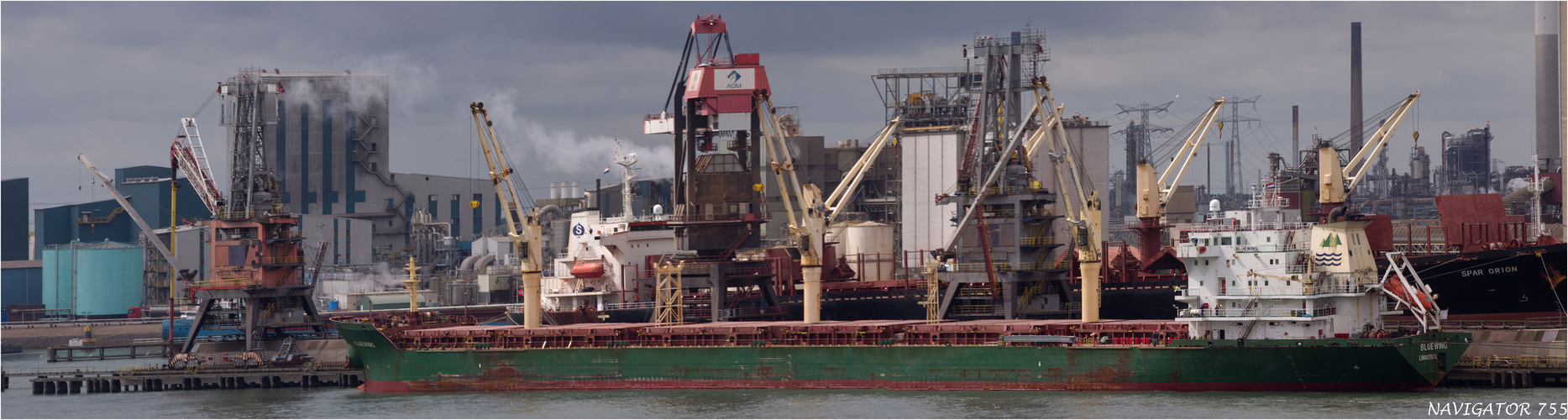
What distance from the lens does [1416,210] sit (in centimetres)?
15175

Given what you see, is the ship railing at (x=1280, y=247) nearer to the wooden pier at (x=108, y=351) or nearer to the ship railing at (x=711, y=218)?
the ship railing at (x=711, y=218)

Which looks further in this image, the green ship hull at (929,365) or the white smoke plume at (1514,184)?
the white smoke plume at (1514,184)

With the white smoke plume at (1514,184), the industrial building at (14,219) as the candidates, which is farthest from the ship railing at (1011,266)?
the industrial building at (14,219)

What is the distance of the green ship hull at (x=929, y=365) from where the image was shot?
4772 cm

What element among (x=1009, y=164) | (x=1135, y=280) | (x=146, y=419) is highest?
(x=1009, y=164)

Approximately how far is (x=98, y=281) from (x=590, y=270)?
5550 cm

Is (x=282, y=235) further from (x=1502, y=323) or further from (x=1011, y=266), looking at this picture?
(x=1502, y=323)

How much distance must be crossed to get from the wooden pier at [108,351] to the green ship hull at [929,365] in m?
34.1

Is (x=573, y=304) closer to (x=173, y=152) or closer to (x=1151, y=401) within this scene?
(x=173, y=152)

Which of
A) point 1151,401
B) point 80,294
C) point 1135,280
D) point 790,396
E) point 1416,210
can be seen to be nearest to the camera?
point 1151,401

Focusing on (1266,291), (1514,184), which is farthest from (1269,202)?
(1514,184)

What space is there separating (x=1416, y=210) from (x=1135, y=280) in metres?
101

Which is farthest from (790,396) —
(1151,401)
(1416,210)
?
(1416,210)

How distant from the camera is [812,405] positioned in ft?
164
